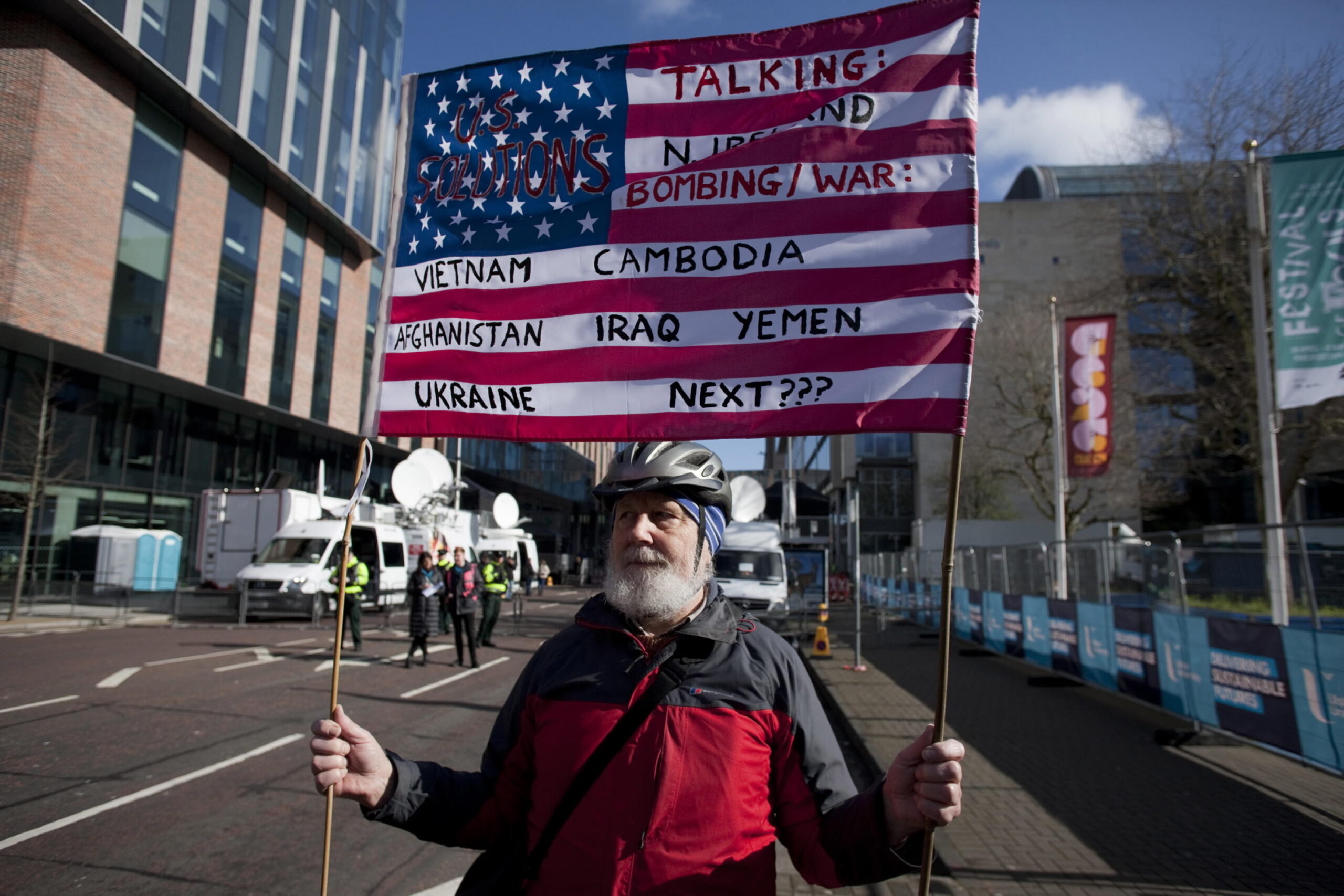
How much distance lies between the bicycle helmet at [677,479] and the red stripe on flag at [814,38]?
1.65m

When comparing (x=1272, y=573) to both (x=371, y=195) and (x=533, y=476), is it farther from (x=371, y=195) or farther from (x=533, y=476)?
(x=533, y=476)

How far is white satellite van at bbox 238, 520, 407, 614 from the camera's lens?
63.2 ft

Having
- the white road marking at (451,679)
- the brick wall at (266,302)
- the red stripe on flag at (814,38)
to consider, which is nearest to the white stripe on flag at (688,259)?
the red stripe on flag at (814,38)

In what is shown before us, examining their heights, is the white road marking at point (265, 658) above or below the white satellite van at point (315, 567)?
below

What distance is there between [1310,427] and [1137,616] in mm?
12192

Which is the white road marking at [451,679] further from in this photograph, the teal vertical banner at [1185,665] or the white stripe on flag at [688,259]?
the teal vertical banner at [1185,665]

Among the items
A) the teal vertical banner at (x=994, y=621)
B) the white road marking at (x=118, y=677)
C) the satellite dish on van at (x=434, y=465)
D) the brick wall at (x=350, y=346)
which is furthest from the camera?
the brick wall at (x=350, y=346)

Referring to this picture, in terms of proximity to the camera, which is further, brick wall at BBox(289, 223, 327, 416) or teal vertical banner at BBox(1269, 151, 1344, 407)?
brick wall at BBox(289, 223, 327, 416)

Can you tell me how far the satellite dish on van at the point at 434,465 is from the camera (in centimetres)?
2477

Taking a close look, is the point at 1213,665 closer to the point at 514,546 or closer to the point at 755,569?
the point at 755,569

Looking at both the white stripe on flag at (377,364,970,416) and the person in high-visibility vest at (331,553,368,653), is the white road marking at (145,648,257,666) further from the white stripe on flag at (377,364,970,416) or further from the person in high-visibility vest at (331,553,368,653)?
the white stripe on flag at (377,364,970,416)

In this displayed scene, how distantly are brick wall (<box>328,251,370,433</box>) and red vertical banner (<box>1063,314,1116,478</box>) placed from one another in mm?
28469

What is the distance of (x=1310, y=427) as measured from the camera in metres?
17.4

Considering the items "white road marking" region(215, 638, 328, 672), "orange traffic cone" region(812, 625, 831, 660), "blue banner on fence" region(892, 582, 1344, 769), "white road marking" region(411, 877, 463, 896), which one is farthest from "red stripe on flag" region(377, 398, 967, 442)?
"orange traffic cone" region(812, 625, 831, 660)
